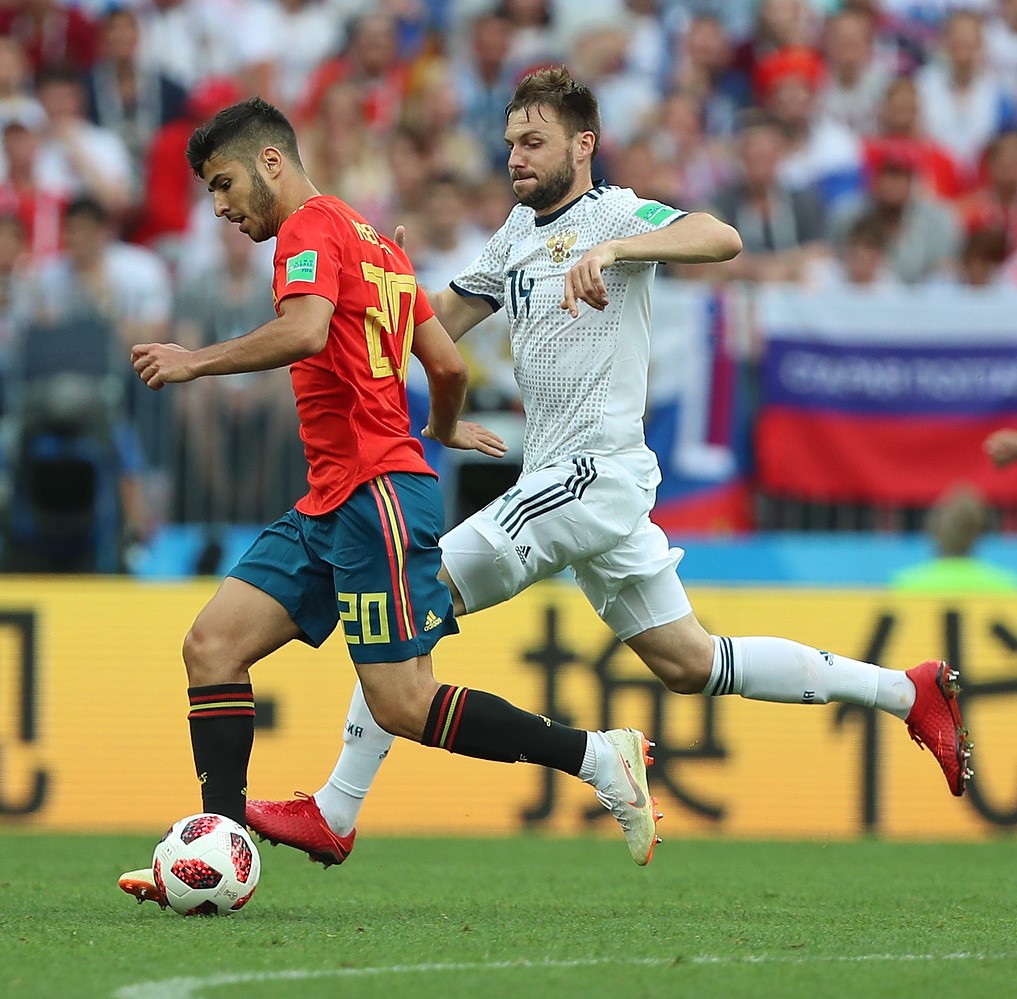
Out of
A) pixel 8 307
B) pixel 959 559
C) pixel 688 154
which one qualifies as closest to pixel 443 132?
pixel 688 154

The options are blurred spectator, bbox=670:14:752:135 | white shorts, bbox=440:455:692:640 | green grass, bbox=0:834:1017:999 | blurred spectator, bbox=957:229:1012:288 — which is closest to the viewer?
green grass, bbox=0:834:1017:999

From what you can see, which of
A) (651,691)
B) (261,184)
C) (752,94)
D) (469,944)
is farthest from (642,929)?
(752,94)

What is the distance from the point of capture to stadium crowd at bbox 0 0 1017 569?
1104 centimetres

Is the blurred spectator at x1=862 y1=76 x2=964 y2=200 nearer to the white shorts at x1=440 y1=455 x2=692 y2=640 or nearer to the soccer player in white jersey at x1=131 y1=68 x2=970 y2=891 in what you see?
the soccer player in white jersey at x1=131 y1=68 x2=970 y2=891

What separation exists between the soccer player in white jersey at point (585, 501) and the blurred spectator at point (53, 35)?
27.3 feet

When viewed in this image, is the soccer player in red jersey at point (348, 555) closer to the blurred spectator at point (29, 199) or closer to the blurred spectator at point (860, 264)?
the blurred spectator at point (860, 264)

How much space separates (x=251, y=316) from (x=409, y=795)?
132 inches

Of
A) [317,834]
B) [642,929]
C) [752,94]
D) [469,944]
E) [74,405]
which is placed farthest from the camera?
[752,94]

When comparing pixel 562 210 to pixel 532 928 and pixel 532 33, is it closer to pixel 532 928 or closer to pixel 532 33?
pixel 532 928

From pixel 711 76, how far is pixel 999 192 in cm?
238

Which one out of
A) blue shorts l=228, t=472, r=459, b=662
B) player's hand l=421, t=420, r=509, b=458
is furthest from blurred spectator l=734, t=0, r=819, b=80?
blue shorts l=228, t=472, r=459, b=662

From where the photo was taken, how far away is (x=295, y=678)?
9.29 metres

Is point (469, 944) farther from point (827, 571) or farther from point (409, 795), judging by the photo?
point (827, 571)

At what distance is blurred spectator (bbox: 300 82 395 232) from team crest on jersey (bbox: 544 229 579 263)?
631 centimetres
